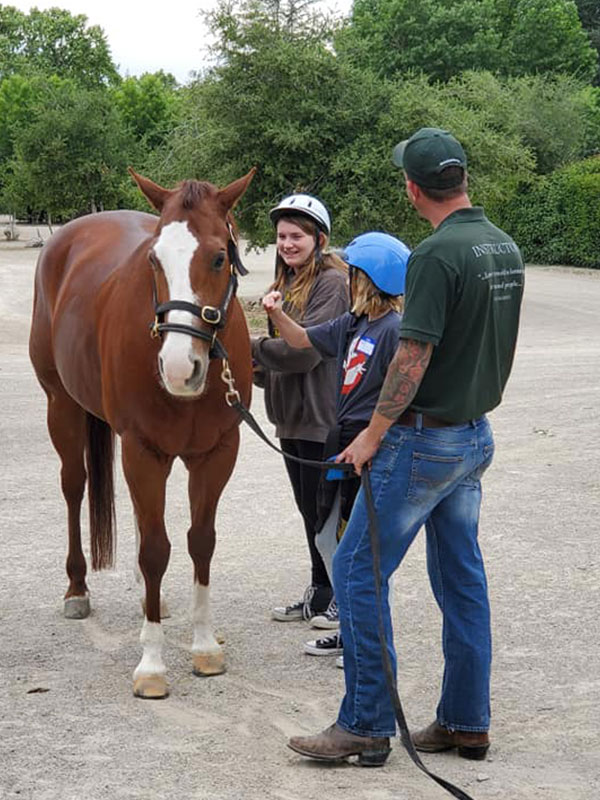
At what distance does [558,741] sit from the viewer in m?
3.75

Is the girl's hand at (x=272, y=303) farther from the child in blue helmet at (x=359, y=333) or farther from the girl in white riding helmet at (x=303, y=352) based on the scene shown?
the girl in white riding helmet at (x=303, y=352)

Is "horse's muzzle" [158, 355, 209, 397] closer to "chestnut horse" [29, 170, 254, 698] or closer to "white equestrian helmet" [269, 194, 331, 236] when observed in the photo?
"chestnut horse" [29, 170, 254, 698]

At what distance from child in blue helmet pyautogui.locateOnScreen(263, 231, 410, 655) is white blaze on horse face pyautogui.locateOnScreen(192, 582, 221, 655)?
0.70 metres

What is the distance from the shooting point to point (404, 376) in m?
3.20

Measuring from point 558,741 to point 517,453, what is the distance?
523cm

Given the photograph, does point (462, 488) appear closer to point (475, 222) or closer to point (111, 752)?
point (475, 222)

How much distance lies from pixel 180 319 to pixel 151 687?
1.48 meters

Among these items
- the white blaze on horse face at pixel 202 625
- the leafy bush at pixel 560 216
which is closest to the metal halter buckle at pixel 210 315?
the white blaze on horse face at pixel 202 625

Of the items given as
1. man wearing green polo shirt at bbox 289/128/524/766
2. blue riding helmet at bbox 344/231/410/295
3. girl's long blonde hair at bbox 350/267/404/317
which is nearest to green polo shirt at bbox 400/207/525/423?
man wearing green polo shirt at bbox 289/128/524/766

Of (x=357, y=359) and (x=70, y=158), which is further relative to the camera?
(x=70, y=158)

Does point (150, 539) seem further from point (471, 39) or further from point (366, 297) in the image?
point (471, 39)

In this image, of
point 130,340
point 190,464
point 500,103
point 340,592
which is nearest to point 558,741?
point 340,592

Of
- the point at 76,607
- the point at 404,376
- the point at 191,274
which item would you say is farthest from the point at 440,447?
the point at 76,607

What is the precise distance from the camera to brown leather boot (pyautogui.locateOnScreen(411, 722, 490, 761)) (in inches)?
141
